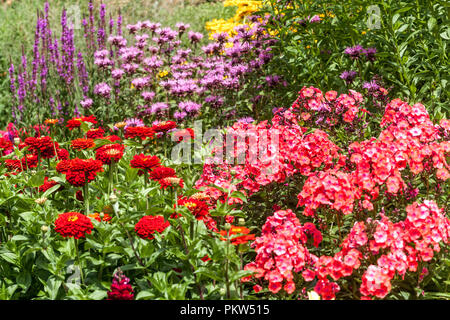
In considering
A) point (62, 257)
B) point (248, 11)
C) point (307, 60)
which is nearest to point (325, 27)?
point (307, 60)

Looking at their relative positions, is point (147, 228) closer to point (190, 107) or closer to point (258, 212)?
point (258, 212)

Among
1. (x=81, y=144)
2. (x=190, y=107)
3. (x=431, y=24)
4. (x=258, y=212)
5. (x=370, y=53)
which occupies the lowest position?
(x=258, y=212)

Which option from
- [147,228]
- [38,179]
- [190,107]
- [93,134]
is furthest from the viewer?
[190,107]

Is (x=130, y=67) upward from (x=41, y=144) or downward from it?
upward

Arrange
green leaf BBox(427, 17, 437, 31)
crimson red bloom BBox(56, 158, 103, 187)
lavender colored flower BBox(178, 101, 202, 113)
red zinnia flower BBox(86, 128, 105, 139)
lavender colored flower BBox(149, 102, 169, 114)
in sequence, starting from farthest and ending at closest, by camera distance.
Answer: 1. lavender colored flower BBox(149, 102, 169, 114)
2. lavender colored flower BBox(178, 101, 202, 113)
3. green leaf BBox(427, 17, 437, 31)
4. red zinnia flower BBox(86, 128, 105, 139)
5. crimson red bloom BBox(56, 158, 103, 187)

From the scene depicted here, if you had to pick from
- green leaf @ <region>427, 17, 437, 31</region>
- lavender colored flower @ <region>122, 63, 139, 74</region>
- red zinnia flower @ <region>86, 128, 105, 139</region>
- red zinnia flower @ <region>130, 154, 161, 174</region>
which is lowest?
red zinnia flower @ <region>130, 154, 161, 174</region>

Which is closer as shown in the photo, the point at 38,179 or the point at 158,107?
the point at 38,179

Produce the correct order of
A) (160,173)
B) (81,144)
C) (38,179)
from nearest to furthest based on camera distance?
(160,173)
(38,179)
(81,144)

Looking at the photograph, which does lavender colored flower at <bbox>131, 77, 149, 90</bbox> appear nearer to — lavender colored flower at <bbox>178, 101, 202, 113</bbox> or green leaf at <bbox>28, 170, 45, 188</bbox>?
lavender colored flower at <bbox>178, 101, 202, 113</bbox>

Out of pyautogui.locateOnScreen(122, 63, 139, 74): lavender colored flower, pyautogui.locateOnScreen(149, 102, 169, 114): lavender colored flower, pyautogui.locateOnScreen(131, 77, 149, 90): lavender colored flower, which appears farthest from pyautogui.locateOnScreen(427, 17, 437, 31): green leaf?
pyautogui.locateOnScreen(122, 63, 139, 74): lavender colored flower

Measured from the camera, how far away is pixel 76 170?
91.7 inches

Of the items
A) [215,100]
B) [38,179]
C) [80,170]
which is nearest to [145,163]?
[80,170]
